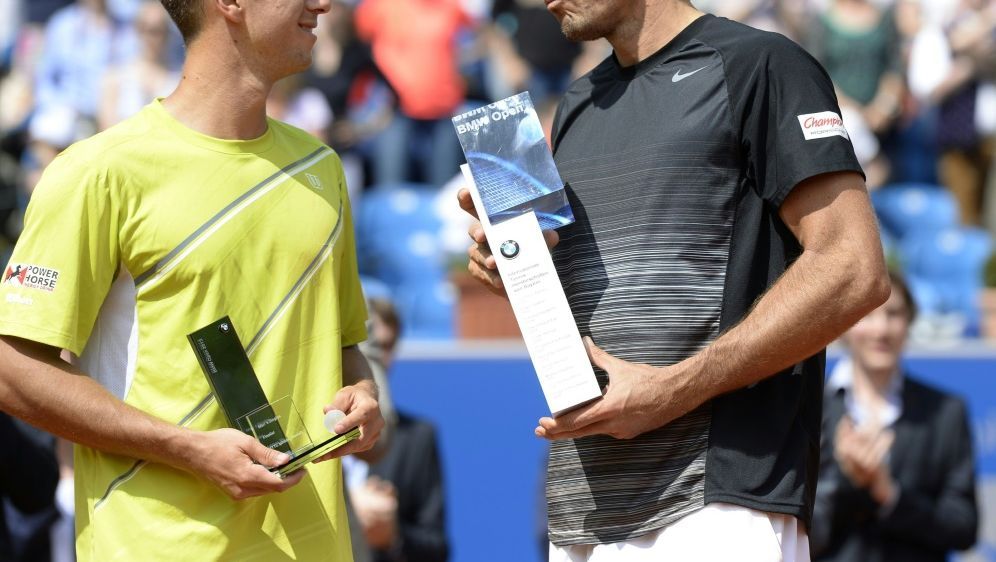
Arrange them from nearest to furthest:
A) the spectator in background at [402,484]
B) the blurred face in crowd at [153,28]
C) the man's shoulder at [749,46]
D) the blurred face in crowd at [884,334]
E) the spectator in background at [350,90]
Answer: the man's shoulder at [749,46] → the blurred face in crowd at [884,334] → the spectator in background at [402,484] → the spectator in background at [350,90] → the blurred face in crowd at [153,28]

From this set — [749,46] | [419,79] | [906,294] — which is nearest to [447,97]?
[419,79]

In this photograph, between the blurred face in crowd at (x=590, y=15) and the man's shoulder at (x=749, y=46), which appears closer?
the man's shoulder at (x=749, y=46)

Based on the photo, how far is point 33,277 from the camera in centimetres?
262

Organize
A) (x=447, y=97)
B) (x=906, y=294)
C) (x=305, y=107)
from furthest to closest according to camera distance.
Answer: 1. (x=447, y=97)
2. (x=305, y=107)
3. (x=906, y=294)

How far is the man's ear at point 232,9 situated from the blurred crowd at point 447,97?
604 centimetres

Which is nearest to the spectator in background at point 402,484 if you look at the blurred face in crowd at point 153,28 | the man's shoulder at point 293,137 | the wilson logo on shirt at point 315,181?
the man's shoulder at point 293,137

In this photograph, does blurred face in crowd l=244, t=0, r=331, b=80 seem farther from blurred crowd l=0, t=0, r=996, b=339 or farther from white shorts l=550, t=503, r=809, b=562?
blurred crowd l=0, t=0, r=996, b=339

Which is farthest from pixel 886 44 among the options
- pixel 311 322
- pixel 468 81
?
pixel 311 322

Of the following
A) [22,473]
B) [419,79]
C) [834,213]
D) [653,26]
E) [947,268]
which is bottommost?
[947,268]

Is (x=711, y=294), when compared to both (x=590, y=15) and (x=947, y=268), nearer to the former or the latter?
(x=590, y=15)

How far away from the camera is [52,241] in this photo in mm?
2611

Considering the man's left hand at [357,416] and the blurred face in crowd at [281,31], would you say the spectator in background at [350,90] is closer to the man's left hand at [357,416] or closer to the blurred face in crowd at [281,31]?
the blurred face in crowd at [281,31]

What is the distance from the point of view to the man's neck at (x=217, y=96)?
2.81m

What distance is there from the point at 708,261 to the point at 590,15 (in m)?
0.65
